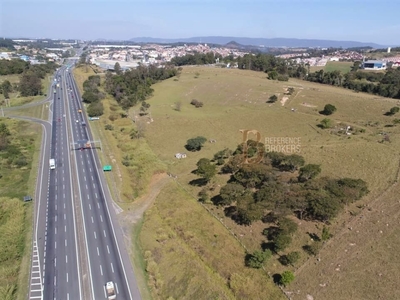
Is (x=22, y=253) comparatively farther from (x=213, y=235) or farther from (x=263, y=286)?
(x=263, y=286)

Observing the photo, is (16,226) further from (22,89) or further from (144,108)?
(22,89)

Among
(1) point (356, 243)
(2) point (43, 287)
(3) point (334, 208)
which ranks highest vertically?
(3) point (334, 208)

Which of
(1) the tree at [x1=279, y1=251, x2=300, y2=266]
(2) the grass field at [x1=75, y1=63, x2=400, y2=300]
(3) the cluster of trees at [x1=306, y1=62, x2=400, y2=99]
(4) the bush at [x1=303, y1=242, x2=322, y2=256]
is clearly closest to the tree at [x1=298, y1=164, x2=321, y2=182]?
(2) the grass field at [x1=75, y1=63, x2=400, y2=300]

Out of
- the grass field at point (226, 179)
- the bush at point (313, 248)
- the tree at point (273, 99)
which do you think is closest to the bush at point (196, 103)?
the grass field at point (226, 179)

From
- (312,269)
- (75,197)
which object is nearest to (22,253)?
(75,197)

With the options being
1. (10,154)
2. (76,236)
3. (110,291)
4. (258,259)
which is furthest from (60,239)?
(10,154)

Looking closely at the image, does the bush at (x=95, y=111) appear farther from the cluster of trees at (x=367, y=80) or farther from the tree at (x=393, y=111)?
the cluster of trees at (x=367, y=80)

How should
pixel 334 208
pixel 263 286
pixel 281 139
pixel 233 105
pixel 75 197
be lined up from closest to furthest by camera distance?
1. pixel 263 286
2. pixel 334 208
3. pixel 75 197
4. pixel 281 139
5. pixel 233 105
